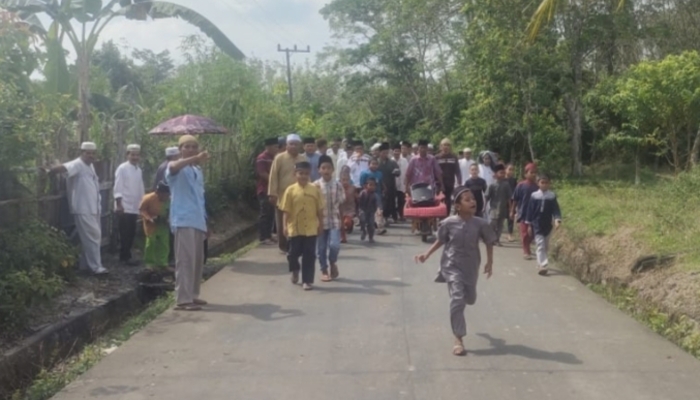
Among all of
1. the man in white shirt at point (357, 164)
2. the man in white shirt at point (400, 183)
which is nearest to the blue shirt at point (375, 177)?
the man in white shirt at point (357, 164)

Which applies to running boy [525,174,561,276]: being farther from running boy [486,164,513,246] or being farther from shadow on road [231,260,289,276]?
shadow on road [231,260,289,276]

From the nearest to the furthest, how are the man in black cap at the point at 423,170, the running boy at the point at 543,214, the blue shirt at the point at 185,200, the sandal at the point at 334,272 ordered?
1. the blue shirt at the point at 185,200
2. the sandal at the point at 334,272
3. the running boy at the point at 543,214
4. the man in black cap at the point at 423,170

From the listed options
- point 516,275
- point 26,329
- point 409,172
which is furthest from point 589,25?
point 26,329

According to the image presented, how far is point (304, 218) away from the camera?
37.0 ft

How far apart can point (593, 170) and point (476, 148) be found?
5667mm

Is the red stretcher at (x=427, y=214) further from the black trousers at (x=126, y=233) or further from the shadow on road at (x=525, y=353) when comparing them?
the shadow on road at (x=525, y=353)

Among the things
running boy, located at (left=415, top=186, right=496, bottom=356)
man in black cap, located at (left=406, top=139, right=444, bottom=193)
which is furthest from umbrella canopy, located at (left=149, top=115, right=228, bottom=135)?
running boy, located at (left=415, top=186, right=496, bottom=356)

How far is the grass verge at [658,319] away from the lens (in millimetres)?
8867

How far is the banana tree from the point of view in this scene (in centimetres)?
1747

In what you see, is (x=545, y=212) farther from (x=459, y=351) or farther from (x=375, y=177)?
(x=459, y=351)

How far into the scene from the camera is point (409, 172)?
17188 millimetres

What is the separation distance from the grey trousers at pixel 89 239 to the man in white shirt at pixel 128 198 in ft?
2.90

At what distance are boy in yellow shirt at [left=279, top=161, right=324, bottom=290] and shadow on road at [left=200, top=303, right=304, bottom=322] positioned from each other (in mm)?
1074

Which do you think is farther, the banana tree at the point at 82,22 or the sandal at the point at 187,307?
the banana tree at the point at 82,22
